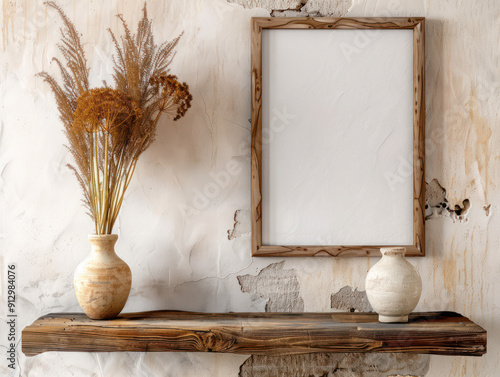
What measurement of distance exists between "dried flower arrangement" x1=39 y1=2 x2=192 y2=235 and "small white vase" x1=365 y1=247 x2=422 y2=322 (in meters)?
0.69

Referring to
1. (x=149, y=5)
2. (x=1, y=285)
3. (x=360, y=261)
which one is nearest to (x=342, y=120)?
(x=360, y=261)

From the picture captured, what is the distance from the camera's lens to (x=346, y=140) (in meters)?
1.46

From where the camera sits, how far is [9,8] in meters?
1.49

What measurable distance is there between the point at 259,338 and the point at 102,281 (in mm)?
437

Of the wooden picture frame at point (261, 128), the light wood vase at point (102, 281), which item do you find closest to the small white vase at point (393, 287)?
the wooden picture frame at point (261, 128)

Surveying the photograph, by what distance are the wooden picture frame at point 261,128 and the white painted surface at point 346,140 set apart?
17 millimetres

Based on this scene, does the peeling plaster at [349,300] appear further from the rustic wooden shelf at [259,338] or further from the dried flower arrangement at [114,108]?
the dried flower arrangement at [114,108]

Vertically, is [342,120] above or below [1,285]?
above

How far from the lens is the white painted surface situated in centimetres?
146

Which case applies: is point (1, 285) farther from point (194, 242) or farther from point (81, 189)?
point (194, 242)

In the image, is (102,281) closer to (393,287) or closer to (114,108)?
(114,108)

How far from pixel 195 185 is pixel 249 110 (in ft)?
0.91

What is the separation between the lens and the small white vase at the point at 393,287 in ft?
4.15

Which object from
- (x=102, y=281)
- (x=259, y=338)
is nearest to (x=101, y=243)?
(x=102, y=281)
